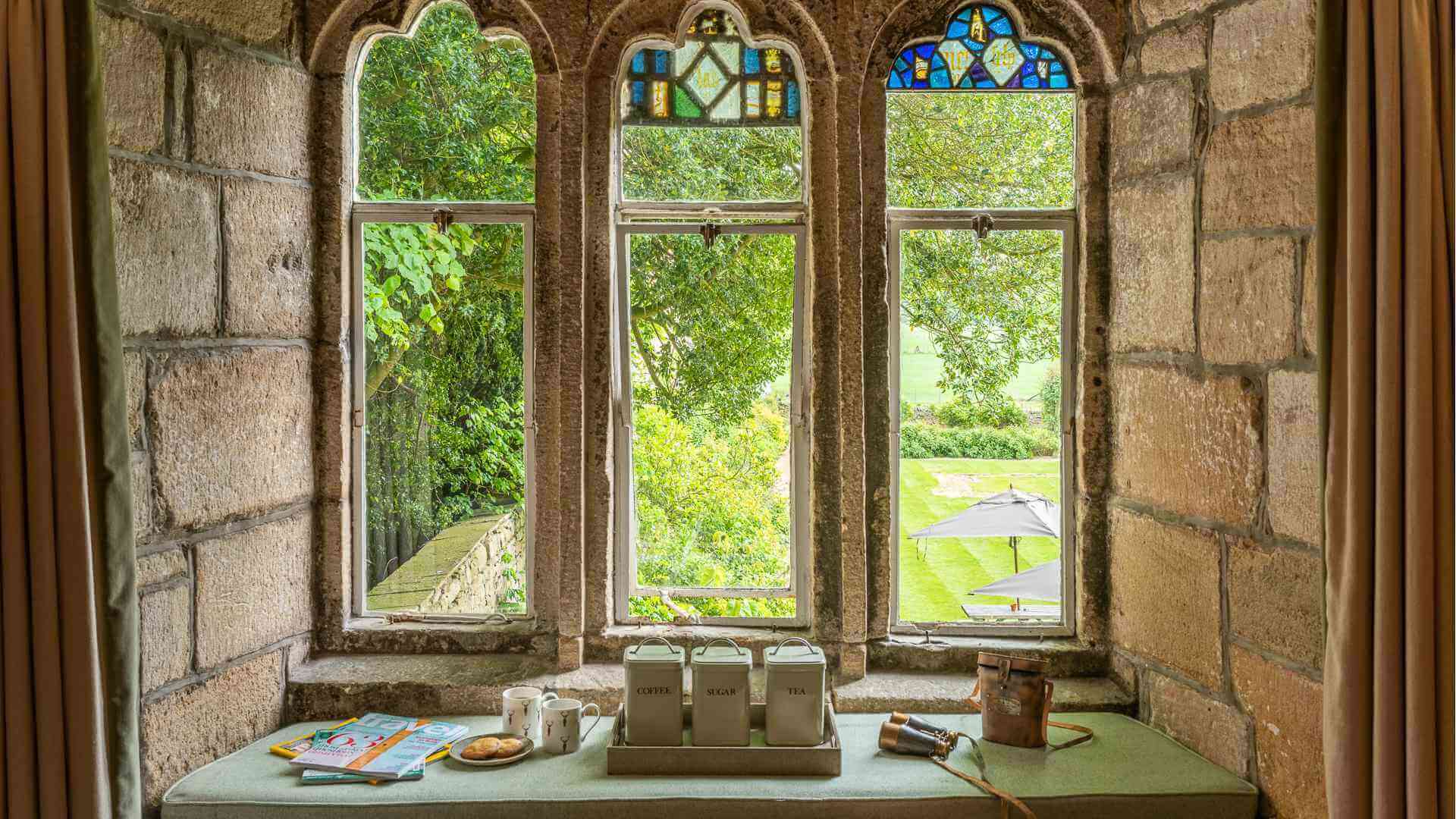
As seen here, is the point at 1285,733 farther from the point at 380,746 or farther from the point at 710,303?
the point at 380,746

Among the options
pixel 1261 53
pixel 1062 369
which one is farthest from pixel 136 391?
pixel 1261 53

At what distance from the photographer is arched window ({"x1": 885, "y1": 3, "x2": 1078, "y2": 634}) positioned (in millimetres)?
2637

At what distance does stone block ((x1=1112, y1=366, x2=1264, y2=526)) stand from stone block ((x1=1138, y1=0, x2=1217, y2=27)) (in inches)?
32.3

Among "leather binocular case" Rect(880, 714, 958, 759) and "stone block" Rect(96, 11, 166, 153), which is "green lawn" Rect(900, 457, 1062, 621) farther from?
"stone block" Rect(96, 11, 166, 153)

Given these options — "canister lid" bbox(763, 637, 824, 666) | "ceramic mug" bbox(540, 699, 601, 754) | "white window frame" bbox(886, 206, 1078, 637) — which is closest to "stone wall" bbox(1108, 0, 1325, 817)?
"white window frame" bbox(886, 206, 1078, 637)

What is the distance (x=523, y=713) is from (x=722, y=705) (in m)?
0.48

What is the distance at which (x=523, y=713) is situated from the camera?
7.61 ft

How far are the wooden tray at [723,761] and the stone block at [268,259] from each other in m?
1.30

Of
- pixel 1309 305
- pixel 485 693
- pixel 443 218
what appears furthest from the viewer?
pixel 443 218

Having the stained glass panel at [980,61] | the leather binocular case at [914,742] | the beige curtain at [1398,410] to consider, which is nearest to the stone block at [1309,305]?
the beige curtain at [1398,410]

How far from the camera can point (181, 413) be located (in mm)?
2121

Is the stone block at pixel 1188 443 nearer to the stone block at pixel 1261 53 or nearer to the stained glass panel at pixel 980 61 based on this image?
the stone block at pixel 1261 53

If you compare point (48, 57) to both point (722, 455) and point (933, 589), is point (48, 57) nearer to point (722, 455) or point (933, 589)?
point (722, 455)

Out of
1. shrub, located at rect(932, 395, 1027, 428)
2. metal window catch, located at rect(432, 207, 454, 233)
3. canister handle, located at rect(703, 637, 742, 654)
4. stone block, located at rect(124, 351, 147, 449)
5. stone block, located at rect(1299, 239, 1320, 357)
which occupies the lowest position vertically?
canister handle, located at rect(703, 637, 742, 654)
